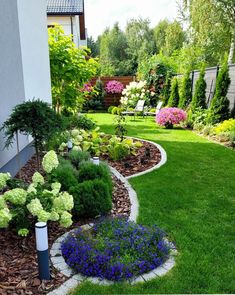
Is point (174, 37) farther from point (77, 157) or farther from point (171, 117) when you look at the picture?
point (77, 157)

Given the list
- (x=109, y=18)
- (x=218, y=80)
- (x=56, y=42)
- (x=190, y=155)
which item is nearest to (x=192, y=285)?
(x=190, y=155)

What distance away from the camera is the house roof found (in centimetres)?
1316

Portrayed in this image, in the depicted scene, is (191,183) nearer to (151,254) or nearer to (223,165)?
(223,165)

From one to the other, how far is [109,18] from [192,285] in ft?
145

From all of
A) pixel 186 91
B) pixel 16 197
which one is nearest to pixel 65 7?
pixel 186 91

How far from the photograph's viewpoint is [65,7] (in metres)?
13.6

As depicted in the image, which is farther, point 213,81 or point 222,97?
point 213,81

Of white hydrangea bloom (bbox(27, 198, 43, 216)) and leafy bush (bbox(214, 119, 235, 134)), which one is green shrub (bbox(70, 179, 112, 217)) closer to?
white hydrangea bloom (bbox(27, 198, 43, 216))

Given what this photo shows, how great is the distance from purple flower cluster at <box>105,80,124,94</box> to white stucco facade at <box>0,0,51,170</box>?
442 inches

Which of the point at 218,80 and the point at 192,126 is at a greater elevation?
the point at 218,80

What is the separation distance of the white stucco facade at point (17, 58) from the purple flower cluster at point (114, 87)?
11226 mm

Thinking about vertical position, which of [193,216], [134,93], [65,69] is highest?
[65,69]

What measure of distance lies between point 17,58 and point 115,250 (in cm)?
336

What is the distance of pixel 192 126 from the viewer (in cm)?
1009
